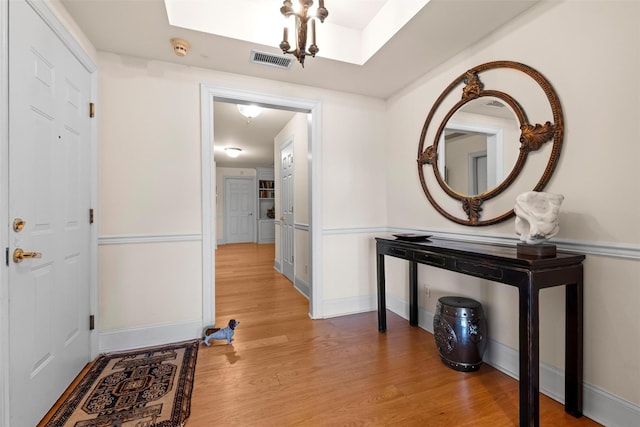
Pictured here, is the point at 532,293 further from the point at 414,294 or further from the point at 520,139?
the point at 414,294

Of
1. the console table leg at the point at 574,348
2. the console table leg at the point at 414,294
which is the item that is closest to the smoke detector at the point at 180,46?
the console table leg at the point at 414,294

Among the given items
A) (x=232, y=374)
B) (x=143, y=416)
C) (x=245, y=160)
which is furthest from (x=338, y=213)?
(x=245, y=160)

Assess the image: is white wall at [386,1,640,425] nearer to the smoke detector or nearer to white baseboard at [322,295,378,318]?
white baseboard at [322,295,378,318]

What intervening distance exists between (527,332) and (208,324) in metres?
2.31

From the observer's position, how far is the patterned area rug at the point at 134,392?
1.49 m

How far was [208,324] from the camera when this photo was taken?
8.22 feet

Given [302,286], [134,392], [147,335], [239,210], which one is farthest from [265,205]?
[134,392]

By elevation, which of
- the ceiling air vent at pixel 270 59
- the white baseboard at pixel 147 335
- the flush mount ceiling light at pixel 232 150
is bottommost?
the white baseboard at pixel 147 335

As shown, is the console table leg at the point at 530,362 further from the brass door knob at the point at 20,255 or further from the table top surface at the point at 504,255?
the brass door knob at the point at 20,255

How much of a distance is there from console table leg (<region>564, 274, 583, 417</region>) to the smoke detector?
2.90 m

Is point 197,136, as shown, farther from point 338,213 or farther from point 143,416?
point 143,416

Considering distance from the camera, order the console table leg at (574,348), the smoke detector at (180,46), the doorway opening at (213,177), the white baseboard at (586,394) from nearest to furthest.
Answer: the white baseboard at (586,394) → the console table leg at (574,348) → the smoke detector at (180,46) → the doorway opening at (213,177)

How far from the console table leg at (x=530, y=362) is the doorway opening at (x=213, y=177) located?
183 cm

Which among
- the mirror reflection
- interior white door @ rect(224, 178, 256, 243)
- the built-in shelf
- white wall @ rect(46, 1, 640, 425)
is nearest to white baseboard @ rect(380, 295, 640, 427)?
white wall @ rect(46, 1, 640, 425)
